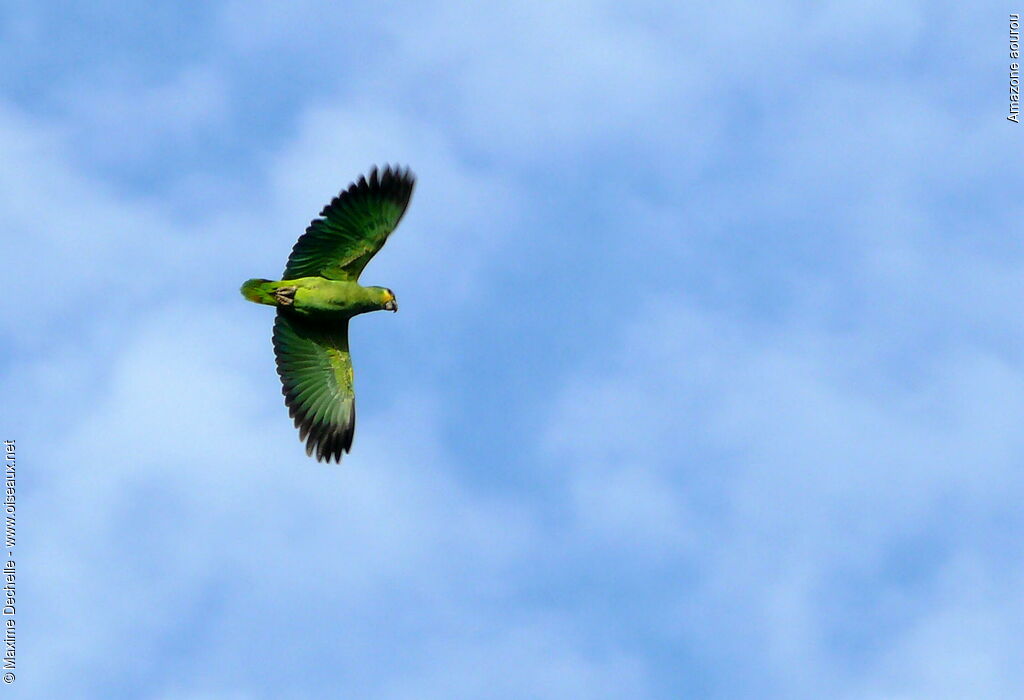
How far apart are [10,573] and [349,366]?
24.3 feet

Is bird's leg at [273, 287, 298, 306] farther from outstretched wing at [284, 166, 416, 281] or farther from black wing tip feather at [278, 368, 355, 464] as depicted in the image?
black wing tip feather at [278, 368, 355, 464]

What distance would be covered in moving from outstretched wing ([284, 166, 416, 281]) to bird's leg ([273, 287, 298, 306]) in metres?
0.23

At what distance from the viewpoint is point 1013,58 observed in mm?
34281

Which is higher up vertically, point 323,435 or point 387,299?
point 387,299

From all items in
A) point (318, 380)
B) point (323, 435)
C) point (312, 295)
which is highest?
point (312, 295)

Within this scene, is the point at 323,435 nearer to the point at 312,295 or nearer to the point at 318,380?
the point at 318,380

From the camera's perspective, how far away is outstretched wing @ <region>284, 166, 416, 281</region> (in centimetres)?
2569

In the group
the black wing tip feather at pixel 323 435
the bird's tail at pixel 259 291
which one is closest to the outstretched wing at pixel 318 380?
the black wing tip feather at pixel 323 435

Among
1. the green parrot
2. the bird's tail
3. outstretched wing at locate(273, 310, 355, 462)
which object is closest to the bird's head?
the green parrot

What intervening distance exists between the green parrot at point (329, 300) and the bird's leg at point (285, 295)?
0.05ft

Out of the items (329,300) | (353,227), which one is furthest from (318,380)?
(353,227)

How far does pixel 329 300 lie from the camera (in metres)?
26.6

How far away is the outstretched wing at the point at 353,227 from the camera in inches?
1011

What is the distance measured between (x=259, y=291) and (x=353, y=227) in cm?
194
